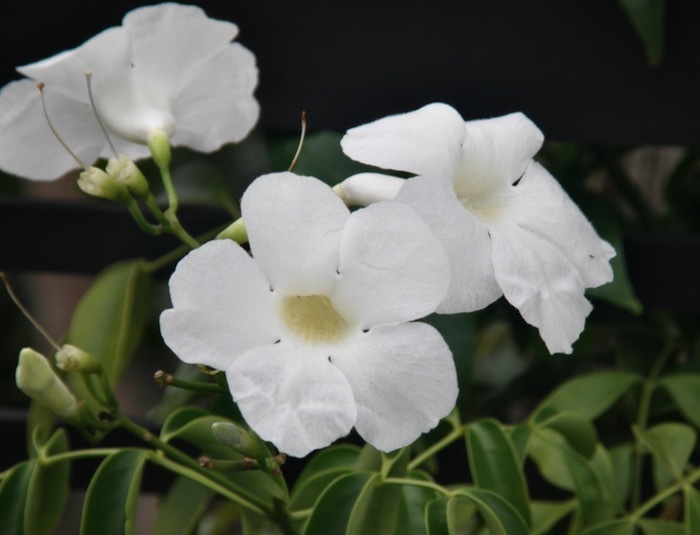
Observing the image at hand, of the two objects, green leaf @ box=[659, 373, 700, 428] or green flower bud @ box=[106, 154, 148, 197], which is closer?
green flower bud @ box=[106, 154, 148, 197]

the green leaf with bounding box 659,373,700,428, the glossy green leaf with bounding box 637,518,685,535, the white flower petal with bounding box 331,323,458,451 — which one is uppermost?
the white flower petal with bounding box 331,323,458,451

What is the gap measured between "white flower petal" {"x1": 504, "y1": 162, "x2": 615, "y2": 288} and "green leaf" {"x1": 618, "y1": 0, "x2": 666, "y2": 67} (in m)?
0.29

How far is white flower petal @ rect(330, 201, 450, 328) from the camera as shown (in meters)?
0.42

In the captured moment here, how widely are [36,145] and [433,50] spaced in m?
0.39

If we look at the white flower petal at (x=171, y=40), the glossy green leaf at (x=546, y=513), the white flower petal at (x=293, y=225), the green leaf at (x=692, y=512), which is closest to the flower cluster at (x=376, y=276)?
the white flower petal at (x=293, y=225)

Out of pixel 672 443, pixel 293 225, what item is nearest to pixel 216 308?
pixel 293 225

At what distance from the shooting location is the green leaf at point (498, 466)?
0.58 meters

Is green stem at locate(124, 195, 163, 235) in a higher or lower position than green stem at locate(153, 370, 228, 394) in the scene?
higher

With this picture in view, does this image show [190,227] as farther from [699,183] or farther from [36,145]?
[699,183]

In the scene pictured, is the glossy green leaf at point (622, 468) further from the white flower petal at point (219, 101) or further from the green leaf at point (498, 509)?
the white flower petal at point (219, 101)

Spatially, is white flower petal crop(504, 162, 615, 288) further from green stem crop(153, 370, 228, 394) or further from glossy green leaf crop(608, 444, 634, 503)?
glossy green leaf crop(608, 444, 634, 503)

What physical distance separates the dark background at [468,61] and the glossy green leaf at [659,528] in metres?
0.35

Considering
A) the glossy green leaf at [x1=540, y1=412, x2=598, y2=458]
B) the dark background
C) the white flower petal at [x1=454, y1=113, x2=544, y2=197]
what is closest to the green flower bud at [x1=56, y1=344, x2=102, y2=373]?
the white flower petal at [x1=454, y1=113, x2=544, y2=197]

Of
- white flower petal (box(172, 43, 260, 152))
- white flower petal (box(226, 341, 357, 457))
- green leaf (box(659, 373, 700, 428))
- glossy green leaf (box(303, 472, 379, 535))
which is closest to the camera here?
white flower petal (box(226, 341, 357, 457))
